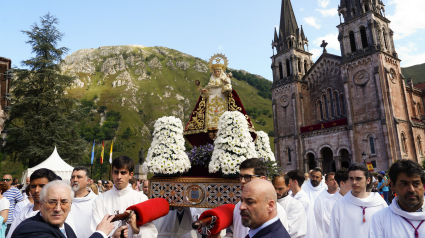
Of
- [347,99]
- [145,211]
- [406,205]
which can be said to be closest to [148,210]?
[145,211]

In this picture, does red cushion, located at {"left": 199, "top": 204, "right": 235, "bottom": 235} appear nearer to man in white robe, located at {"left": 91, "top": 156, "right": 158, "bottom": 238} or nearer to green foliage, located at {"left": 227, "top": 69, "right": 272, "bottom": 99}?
man in white robe, located at {"left": 91, "top": 156, "right": 158, "bottom": 238}

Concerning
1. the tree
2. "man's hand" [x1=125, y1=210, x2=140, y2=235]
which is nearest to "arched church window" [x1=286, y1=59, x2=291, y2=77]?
the tree

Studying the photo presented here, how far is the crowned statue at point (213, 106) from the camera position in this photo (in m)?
6.14

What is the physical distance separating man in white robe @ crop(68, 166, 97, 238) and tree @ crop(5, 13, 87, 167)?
20.5 meters

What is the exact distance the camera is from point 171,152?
16.6 ft

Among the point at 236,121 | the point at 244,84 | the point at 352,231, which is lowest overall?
the point at 352,231

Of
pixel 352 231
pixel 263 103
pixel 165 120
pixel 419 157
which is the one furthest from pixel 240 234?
pixel 263 103

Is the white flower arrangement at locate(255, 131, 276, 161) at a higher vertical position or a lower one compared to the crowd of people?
higher

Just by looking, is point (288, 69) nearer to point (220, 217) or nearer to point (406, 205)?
point (406, 205)

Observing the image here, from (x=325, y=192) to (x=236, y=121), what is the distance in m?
3.02

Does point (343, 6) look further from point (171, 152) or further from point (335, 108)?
point (171, 152)

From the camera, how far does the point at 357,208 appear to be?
419 centimetres

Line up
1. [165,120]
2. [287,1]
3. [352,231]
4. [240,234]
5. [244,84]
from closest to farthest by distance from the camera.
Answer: [240,234], [352,231], [165,120], [287,1], [244,84]

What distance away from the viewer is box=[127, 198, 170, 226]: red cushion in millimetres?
3219
